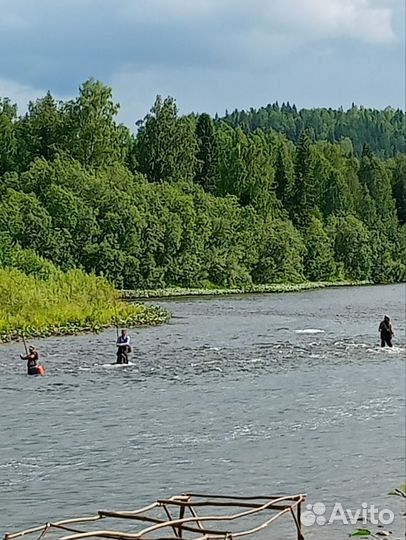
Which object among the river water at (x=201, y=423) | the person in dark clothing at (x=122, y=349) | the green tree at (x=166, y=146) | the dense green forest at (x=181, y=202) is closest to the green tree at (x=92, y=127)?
the dense green forest at (x=181, y=202)

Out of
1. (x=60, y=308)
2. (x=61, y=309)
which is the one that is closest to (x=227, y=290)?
(x=60, y=308)

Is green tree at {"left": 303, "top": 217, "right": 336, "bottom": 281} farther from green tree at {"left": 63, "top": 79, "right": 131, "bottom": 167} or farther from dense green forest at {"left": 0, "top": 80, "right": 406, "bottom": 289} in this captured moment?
green tree at {"left": 63, "top": 79, "right": 131, "bottom": 167}

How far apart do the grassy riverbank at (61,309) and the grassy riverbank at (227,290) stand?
20.4 m

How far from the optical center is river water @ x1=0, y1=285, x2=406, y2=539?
15.8m

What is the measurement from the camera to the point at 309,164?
120000 mm

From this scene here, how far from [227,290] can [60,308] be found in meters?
41.2

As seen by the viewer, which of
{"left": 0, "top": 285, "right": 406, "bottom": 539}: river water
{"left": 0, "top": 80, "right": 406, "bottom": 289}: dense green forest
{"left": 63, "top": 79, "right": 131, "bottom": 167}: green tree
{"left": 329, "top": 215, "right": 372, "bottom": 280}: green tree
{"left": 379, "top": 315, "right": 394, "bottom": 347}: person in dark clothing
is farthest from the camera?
{"left": 329, "top": 215, "right": 372, "bottom": 280}: green tree

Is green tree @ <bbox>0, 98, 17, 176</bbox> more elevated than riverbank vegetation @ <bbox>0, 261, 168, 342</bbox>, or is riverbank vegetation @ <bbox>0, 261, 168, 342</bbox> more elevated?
green tree @ <bbox>0, 98, 17, 176</bbox>

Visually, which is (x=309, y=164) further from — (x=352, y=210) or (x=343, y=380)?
(x=343, y=380)

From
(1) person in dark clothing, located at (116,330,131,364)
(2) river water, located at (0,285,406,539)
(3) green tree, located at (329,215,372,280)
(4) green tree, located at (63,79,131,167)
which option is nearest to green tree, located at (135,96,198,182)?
(4) green tree, located at (63,79,131,167)

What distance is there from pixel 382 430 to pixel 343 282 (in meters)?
86.5

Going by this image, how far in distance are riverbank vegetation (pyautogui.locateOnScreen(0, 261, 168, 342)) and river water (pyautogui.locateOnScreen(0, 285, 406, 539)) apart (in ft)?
12.4

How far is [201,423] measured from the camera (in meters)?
22.0

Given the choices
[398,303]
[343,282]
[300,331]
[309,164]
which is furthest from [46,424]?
[309,164]
